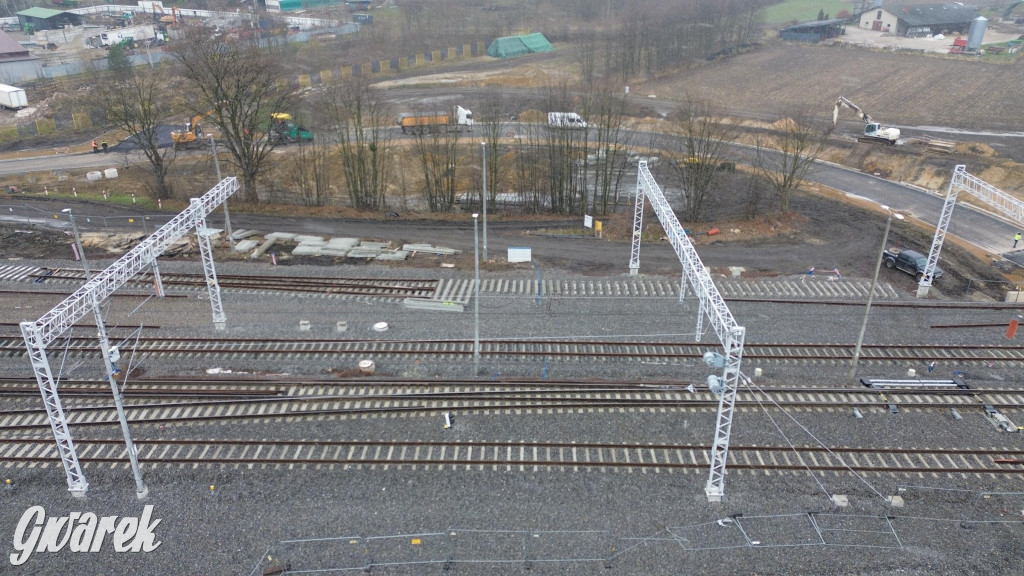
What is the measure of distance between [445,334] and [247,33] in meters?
74.7

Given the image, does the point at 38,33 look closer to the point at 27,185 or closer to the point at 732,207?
the point at 27,185

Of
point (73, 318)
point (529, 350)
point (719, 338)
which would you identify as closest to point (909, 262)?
point (719, 338)

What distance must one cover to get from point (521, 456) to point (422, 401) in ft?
15.3

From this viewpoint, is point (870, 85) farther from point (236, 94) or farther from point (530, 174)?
point (236, 94)

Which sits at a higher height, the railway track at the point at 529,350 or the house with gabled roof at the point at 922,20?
the house with gabled roof at the point at 922,20

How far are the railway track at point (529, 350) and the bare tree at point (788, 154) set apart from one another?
1716cm

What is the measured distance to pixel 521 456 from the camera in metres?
21.4

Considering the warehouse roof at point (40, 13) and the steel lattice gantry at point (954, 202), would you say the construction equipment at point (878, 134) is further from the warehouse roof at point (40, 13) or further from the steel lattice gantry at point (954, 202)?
the warehouse roof at point (40, 13)

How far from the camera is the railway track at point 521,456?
69.0 feet


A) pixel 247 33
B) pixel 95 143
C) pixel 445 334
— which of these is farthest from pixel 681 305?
pixel 247 33

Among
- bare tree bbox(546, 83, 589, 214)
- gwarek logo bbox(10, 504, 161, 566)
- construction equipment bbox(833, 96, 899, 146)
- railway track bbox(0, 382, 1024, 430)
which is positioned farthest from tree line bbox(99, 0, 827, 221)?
gwarek logo bbox(10, 504, 161, 566)

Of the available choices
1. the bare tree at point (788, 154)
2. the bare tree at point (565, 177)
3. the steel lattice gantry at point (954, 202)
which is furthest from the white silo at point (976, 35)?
the bare tree at point (565, 177)

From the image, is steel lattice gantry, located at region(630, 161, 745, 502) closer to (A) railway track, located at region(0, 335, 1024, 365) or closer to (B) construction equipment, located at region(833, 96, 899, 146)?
(A) railway track, located at region(0, 335, 1024, 365)

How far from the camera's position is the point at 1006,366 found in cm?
2694
